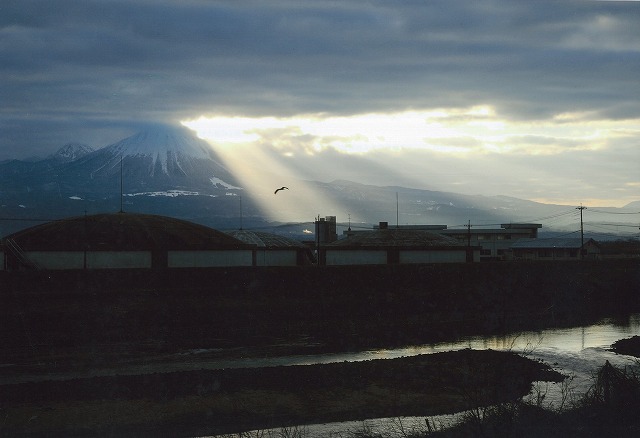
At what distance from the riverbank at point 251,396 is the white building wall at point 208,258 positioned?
89.2ft

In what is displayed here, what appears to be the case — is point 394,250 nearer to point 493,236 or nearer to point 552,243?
point 552,243

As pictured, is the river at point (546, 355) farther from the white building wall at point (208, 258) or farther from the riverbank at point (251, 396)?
the white building wall at point (208, 258)

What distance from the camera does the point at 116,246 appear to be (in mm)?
50688

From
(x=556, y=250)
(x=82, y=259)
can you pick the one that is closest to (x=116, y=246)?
(x=82, y=259)

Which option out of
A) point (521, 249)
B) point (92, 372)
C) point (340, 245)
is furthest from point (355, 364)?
point (521, 249)

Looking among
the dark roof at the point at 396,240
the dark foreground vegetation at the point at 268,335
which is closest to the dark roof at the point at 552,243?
the dark foreground vegetation at the point at 268,335

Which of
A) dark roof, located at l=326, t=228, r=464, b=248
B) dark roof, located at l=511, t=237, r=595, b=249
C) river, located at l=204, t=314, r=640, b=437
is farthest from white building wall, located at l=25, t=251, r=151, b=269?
dark roof, located at l=511, t=237, r=595, b=249

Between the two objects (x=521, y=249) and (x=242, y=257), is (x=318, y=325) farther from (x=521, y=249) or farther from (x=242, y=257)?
(x=521, y=249)

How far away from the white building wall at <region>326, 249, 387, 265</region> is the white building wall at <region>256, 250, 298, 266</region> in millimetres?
2966

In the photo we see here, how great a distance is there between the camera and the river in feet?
66.3

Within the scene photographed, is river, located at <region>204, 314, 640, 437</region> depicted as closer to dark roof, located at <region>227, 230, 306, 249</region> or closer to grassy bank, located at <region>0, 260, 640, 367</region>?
grassy bank, located at <region>0, 260, 640, 367</region>

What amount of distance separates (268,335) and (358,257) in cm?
2625

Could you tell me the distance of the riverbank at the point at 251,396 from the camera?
2033 cm

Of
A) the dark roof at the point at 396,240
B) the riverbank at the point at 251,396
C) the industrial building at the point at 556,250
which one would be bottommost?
the riverbank at the point at 251,396
